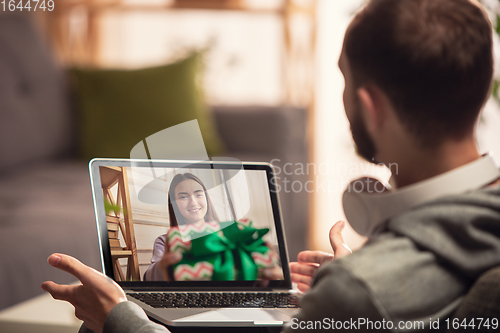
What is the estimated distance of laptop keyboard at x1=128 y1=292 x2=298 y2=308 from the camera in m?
0.61

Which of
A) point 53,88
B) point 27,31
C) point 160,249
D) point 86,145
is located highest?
point 27,31

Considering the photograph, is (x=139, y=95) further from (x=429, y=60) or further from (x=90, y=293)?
(x=429, y=60)

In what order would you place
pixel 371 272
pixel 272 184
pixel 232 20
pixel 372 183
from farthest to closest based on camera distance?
pixel 232 20 < pixel 272 184 < pixel 372 183 < pixel 371 272

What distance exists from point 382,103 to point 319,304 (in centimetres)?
19

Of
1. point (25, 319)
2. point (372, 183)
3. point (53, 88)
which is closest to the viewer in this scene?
point (372, 183)

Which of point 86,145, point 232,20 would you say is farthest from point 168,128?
point 232,20

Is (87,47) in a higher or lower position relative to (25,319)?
higher

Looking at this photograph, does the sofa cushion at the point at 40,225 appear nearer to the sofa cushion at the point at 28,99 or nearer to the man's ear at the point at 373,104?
the sofa cushion at the point at 28,99

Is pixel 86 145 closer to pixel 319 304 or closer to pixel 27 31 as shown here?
pixel 27 31

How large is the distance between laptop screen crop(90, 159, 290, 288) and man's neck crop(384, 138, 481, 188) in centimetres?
25

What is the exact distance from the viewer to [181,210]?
59 centimetres

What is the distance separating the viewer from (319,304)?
358mm

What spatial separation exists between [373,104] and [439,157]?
0.25 feet

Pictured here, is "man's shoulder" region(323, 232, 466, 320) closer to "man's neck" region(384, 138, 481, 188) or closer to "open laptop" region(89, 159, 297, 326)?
"man's neck" region(384, 138, 481, 188)
